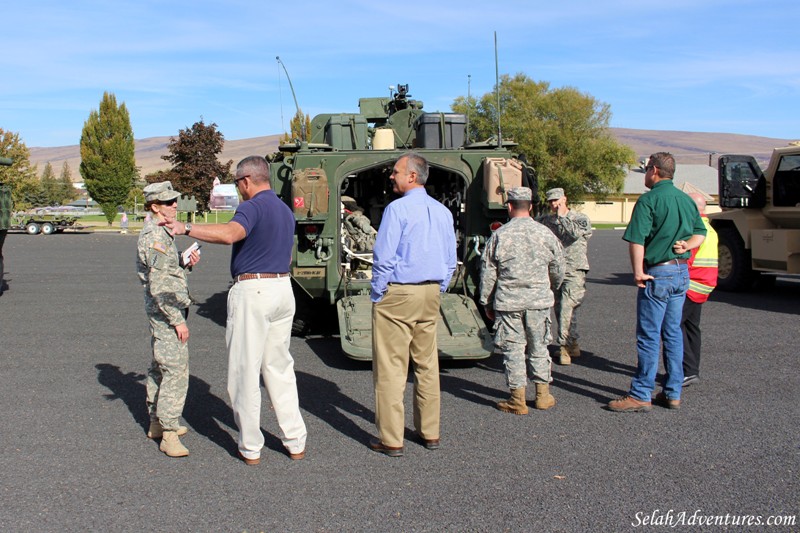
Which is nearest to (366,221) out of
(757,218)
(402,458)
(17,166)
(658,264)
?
(658,264)

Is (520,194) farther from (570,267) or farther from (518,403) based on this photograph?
(570,267)

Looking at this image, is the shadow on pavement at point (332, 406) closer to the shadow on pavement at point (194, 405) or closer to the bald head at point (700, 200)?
the shadow on pavement at point (194, 405)

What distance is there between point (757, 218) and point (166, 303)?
10.1 meters

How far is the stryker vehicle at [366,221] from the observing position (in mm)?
7367

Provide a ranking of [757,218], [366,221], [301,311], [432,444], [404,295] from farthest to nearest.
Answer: [757,218]
[366,221]
[301,311]
[432,444]
[404,295]

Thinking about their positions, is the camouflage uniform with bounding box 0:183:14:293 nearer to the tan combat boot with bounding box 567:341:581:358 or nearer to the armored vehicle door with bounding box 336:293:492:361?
the armored vehicle door with bounding box 336:293:492:361

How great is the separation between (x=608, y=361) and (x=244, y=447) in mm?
4014

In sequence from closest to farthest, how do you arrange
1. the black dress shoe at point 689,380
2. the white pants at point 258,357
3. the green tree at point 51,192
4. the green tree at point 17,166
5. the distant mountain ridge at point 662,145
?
the white pants at point 258,357
the black dress shoe at point 689,380
the green tree at point 17,166
the green tree at point 51,192
the distant mountain ridge at point 662,145

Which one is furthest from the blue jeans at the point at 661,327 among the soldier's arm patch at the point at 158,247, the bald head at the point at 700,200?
the soldier's arm patch at the point at 158,247

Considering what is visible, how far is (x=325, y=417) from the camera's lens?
5668mm

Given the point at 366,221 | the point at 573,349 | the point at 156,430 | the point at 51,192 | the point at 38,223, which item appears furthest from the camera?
the point at 51,192

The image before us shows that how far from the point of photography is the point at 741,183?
1229cm

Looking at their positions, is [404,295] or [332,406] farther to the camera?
[332,406]

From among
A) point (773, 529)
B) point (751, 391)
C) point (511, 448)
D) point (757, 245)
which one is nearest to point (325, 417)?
point (511, 448)
